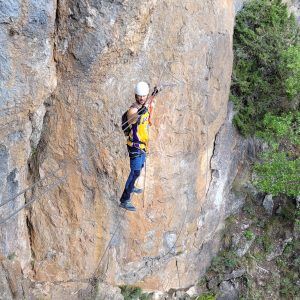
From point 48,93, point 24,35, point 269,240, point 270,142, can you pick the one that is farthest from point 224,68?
point 269,240

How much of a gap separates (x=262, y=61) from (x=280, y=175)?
9.01 ft

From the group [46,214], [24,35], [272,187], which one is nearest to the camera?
[24,35]

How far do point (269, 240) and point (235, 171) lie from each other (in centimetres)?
234

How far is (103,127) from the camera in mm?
7953

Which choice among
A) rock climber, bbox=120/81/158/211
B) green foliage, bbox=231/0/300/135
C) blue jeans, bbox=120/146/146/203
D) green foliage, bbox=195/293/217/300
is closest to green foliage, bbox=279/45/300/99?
green foliage, bbox=231/0/300/135

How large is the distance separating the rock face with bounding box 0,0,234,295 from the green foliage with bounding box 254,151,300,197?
1169 millimetres

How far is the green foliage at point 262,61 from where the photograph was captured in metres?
10.1

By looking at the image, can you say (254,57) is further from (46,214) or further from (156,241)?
(46,214)

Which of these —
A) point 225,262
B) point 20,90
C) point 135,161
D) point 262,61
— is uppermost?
point 262,61

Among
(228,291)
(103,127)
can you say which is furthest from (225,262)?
(103,127)

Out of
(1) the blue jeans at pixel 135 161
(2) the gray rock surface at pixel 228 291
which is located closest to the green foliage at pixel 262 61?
(2) the gray rock surface at pixel 228 291

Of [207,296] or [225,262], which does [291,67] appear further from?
[207,296]

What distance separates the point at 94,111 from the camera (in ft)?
25.7

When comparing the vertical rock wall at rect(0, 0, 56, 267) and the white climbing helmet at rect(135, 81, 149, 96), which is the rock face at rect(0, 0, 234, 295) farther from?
the white climbing helmet at rect(135, 81, 149, 96)
